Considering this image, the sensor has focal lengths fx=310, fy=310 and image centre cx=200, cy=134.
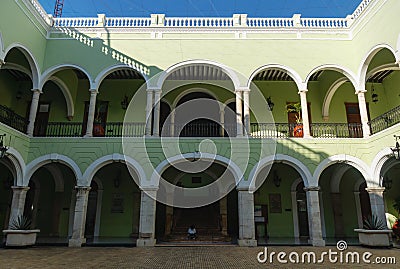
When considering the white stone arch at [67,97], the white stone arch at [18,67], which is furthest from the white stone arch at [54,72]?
the white stone arch at [67,97]

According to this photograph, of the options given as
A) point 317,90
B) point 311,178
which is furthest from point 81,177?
point 317,90

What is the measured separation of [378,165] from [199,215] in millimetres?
8266

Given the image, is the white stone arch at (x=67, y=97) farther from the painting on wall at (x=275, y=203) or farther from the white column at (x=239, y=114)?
the painting on wall at (x=275, y=203)

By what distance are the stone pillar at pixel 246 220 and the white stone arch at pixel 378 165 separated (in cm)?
455

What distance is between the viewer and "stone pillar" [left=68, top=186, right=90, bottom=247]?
35.9 feet

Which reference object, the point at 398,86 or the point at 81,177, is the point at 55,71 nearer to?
the point at 81,177

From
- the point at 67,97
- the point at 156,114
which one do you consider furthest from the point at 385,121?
the point at 67,97

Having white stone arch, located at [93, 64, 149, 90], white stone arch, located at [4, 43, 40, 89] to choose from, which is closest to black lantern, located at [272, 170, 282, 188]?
white stone arch, located at [93, 64, 149, 90]

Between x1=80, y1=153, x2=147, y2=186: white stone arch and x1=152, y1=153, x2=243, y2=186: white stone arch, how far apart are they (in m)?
0.44

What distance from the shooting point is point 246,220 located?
36.7 ft

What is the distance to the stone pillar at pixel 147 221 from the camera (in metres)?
11.0

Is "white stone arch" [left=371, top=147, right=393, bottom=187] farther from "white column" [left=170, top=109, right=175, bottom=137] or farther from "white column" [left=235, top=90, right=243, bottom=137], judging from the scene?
"white column" [left=170, top=109, right=175, bottom=137]

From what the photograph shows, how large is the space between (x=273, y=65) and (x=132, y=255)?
9.16 m

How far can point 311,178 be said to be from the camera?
38.2ft
